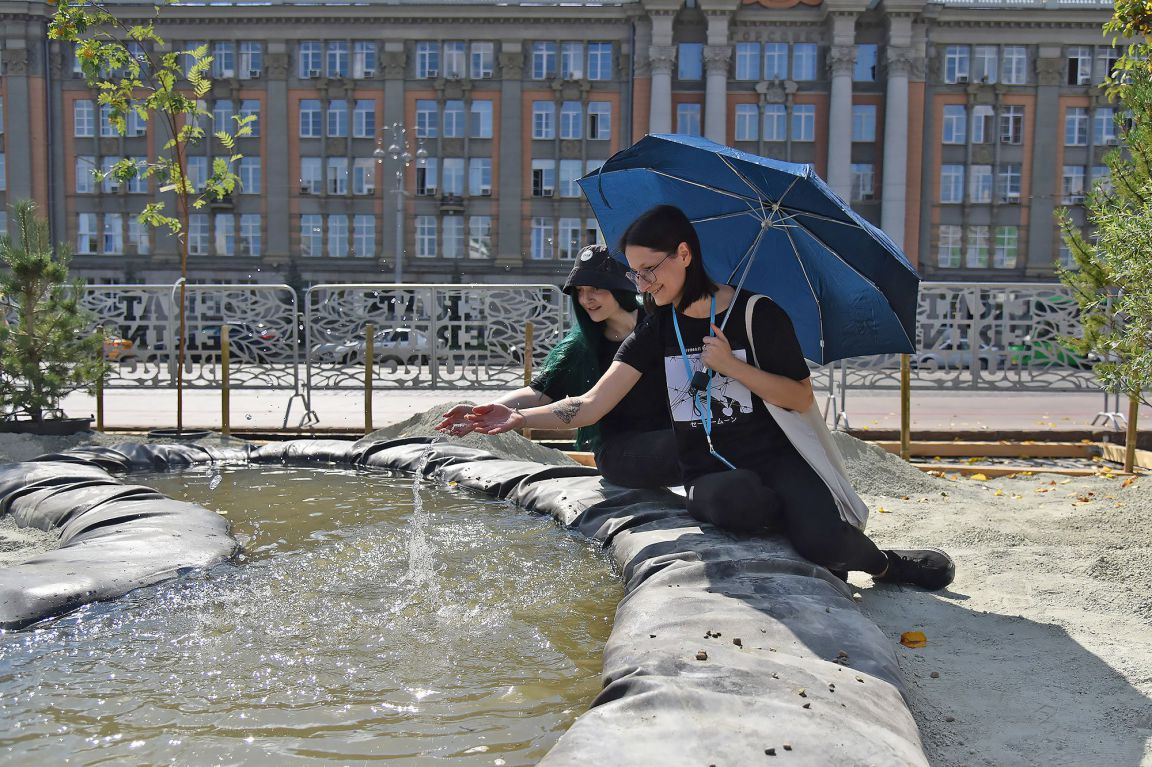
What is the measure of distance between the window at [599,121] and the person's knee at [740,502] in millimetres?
39322

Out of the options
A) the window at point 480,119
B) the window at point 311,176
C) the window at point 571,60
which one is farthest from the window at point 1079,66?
the window at point 311,176

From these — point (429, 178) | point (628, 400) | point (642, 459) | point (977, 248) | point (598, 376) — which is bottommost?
point (642, 459)

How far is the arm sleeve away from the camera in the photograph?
11.4 ft

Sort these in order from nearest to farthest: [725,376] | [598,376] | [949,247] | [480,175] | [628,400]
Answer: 1. [725,376]
2. [628,400]
3. [598,376]
4. [480,175]
5. [949,247]

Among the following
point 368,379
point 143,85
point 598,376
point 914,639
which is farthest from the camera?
point 368,379

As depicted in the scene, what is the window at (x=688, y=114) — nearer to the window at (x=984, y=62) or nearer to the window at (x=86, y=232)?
the window at (x=984, y=62)

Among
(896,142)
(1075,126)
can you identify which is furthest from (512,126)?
(1075,126)

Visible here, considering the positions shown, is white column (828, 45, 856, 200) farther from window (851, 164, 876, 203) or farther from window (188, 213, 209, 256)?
window (188, 213, 209, 256)

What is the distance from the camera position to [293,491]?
5883 mm

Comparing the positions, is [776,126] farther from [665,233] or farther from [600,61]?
[665,233]

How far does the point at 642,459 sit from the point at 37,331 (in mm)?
5862

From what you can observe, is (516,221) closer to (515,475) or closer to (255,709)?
(515,475)

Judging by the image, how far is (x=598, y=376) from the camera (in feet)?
16.3

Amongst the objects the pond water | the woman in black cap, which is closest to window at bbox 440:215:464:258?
the woman in black cap
